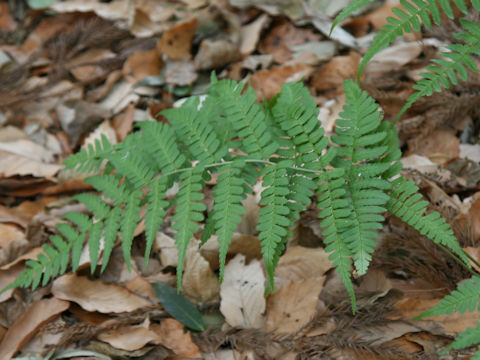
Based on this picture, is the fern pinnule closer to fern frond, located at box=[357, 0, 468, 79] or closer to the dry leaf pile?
the dry leaf pile

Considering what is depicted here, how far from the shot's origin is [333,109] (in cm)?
261

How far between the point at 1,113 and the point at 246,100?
2171 mm

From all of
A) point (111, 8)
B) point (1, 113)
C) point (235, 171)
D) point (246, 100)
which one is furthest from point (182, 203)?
point (111, 8)

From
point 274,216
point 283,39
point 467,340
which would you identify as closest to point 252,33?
point 283,39

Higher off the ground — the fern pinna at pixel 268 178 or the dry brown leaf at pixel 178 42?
the fern pinna at pixel 268 178

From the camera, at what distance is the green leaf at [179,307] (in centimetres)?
191

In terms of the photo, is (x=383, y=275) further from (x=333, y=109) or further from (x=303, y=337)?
(x=333, y=109)

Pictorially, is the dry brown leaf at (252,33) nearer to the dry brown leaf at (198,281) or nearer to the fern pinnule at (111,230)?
the dry brown leaf at (198,281)

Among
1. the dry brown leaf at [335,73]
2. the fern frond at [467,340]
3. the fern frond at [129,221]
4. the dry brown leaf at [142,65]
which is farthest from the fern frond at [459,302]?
the dry brown leaf at [142,65]

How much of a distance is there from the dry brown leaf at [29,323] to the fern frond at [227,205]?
2.87ft

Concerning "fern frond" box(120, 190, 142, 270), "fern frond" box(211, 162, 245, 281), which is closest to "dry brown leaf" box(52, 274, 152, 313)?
"fern frond" box(120, 190, 142, 270)

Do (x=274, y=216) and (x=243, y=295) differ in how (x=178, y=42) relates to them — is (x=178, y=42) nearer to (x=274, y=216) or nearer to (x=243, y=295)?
(x=243, y=295)

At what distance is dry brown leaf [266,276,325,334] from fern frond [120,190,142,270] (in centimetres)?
60

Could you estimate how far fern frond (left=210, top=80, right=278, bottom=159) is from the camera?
167 cm
